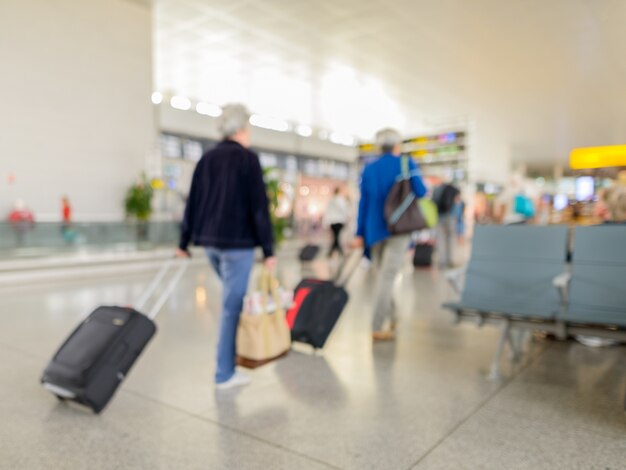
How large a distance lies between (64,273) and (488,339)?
23.7 ft

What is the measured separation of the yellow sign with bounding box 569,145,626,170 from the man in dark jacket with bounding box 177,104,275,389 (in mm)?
1975

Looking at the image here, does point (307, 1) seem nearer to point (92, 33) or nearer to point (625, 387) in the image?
point (92, 33)

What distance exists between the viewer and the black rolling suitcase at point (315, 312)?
3.61 metres

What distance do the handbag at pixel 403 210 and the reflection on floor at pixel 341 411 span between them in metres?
1.00

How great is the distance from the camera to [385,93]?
16531mm

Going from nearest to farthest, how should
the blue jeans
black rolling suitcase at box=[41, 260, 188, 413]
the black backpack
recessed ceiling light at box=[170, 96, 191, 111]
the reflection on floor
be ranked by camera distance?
the reflection on floor < black rolling suitcase at box=[41, 260, 188, 413] < the blue jeans < the black backpack < recessed ceiling light at box=[170, 96, 191, 111]

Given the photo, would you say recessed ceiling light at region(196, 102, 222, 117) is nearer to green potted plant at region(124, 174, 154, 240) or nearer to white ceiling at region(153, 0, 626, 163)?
white ceiling at region(153, 0, 626, 163)

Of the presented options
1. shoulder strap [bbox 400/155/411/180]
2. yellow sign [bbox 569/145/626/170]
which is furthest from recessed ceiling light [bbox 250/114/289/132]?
yellow sign [bbox 569/145/626/170]

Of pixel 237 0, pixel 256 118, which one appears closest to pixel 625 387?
pixel 237 0

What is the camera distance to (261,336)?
3.05 meters

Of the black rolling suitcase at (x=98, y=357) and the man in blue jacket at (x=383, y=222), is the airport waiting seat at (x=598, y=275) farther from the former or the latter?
the black rolling suitcase at (x=98, y=357)

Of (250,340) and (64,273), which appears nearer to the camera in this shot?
(250,340)

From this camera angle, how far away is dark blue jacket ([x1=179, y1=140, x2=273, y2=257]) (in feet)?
9.60

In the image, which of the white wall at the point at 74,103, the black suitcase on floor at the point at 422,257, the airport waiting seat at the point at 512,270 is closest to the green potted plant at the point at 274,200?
the white wall at the point at 74,103
